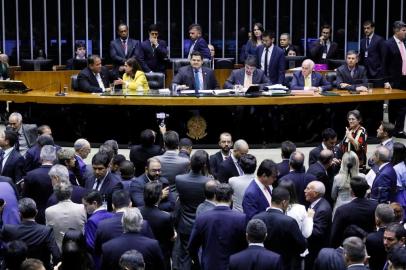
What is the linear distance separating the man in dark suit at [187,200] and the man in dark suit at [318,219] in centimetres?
105

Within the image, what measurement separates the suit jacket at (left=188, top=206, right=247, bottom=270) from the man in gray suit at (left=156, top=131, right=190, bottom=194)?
5.62ft

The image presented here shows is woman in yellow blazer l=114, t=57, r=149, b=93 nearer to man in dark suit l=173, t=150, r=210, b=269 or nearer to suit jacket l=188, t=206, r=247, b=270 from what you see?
man in dark suit l=173, t=150, r=210, b=269

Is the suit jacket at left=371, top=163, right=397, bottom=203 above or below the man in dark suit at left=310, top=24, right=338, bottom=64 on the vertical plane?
below

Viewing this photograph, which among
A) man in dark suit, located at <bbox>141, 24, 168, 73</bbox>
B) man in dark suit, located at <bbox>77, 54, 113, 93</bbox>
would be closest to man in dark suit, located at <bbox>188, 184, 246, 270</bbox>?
man in dark suit, located at <bbox>77, 54, 113, 93</bbox>

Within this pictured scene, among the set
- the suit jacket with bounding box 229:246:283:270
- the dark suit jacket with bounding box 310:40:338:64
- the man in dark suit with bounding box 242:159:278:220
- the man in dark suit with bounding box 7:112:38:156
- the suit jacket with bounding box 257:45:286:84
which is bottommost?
the suit jacket with bounding box 229:246:283:270

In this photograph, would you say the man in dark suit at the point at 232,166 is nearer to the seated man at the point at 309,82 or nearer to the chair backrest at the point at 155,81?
the seated man at the point at 309,82

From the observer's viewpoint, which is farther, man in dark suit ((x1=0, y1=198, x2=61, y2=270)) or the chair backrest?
the chair backrest

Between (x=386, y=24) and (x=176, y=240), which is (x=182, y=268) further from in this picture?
(x=386, y=24)

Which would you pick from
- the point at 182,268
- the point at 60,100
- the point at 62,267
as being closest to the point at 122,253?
the point at 62,267

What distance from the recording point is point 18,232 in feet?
28.6

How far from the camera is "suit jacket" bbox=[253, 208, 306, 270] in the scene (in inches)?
340

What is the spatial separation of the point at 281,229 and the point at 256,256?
73 cm

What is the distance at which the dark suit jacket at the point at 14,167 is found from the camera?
37.1 ft

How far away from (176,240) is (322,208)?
1547 millimetres
